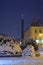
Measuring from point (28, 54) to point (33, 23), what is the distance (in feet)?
78.4

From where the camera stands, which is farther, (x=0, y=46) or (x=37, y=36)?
(x=37, y=36)

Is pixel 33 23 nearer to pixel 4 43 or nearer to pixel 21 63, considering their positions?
pixel 4 43

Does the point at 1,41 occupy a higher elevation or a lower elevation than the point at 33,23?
lower

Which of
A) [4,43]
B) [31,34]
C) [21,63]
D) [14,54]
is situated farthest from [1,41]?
[31,34]

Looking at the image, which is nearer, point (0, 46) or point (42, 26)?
point (0, 46)

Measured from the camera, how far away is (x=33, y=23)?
3325 centimetres

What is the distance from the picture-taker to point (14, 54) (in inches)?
385

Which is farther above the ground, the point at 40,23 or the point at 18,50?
the point at 40,23

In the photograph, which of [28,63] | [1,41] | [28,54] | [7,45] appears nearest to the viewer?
[28,63]

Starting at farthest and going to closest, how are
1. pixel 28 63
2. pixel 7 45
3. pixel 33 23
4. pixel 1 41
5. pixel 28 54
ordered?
pixel 33 23 → pixel 1 41 → pixel 7 45 → pixel 28 54 → pixel 28 63

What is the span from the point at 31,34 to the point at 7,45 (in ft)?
76.0

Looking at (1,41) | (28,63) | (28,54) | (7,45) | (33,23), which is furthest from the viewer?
(33,23)

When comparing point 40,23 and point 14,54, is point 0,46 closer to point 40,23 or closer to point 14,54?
point 14,54

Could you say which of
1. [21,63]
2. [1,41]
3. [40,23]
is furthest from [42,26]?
[21,63]
